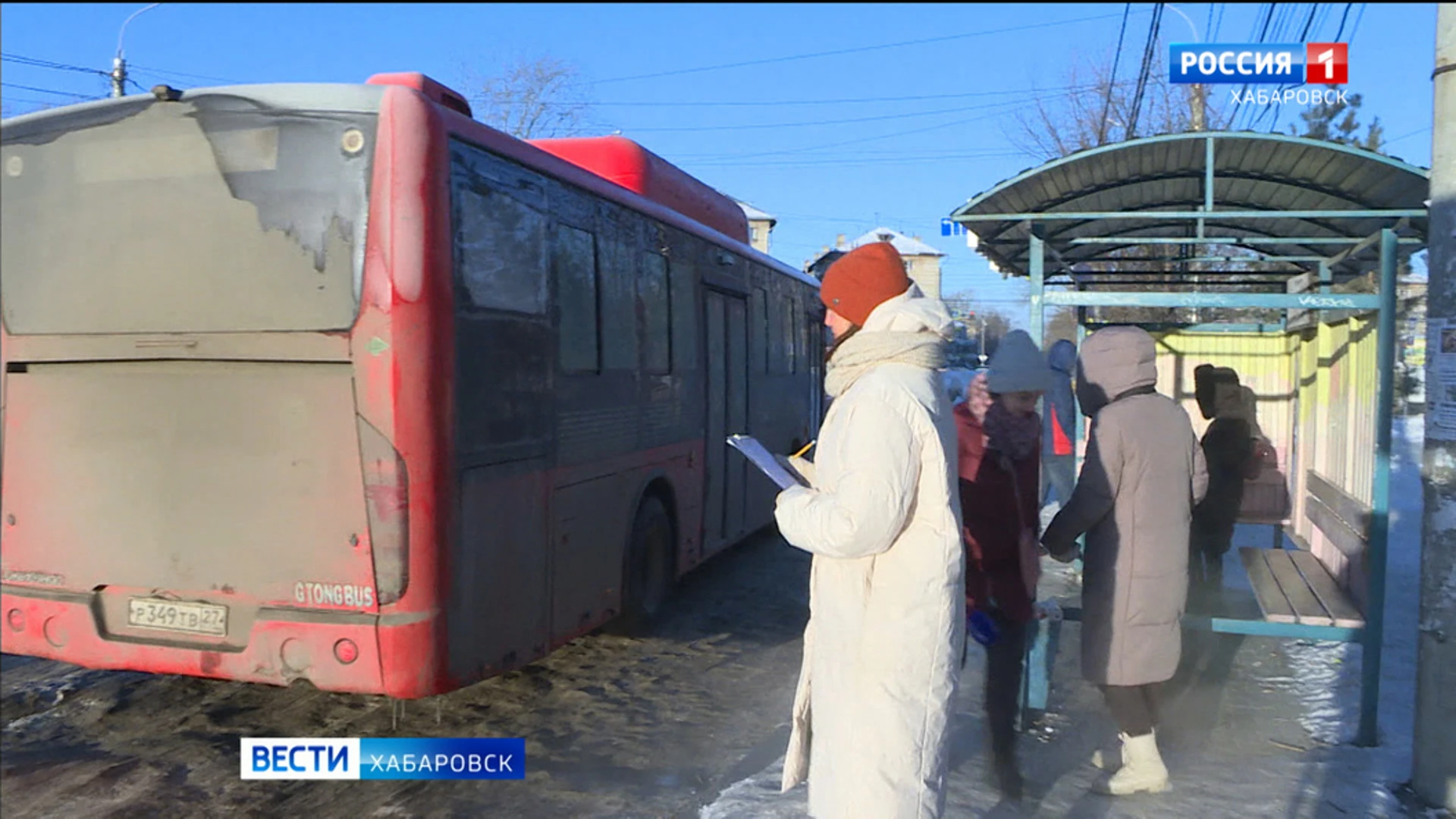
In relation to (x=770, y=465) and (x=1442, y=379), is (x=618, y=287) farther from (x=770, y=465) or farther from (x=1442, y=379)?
(x=1442, y=379)

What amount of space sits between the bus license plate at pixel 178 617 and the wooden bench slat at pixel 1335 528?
5.16 metres

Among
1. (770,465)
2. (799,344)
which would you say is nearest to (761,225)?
(799,344)

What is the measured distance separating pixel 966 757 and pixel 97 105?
4.74 m

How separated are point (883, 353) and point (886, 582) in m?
0.54

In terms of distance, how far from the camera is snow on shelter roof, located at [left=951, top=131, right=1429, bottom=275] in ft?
17.5

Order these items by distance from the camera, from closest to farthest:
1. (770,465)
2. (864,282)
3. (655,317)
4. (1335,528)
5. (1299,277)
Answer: (864,282) < (770,465) < (1335,528) < (655,317) < (1299,277)

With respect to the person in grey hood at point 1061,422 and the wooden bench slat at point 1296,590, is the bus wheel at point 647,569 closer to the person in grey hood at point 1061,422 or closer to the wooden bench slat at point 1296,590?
the person in grey hood at point 1061,422

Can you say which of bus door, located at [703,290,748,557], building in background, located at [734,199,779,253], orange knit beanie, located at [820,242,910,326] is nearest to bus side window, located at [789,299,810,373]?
bus door, located at [703,290,748,557]

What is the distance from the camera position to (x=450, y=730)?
18.2ft

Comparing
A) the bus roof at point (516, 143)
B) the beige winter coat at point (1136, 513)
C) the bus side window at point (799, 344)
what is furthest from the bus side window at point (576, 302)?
the bus side window at point (799, 344)

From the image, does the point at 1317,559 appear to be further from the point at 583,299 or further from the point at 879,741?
the point at 879,741

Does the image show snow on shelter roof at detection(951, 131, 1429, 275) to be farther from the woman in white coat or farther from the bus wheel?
the woman in white coat

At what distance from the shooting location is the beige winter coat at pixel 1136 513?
4137 mm

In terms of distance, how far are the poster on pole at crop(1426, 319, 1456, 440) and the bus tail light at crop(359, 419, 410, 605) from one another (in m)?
3.93
